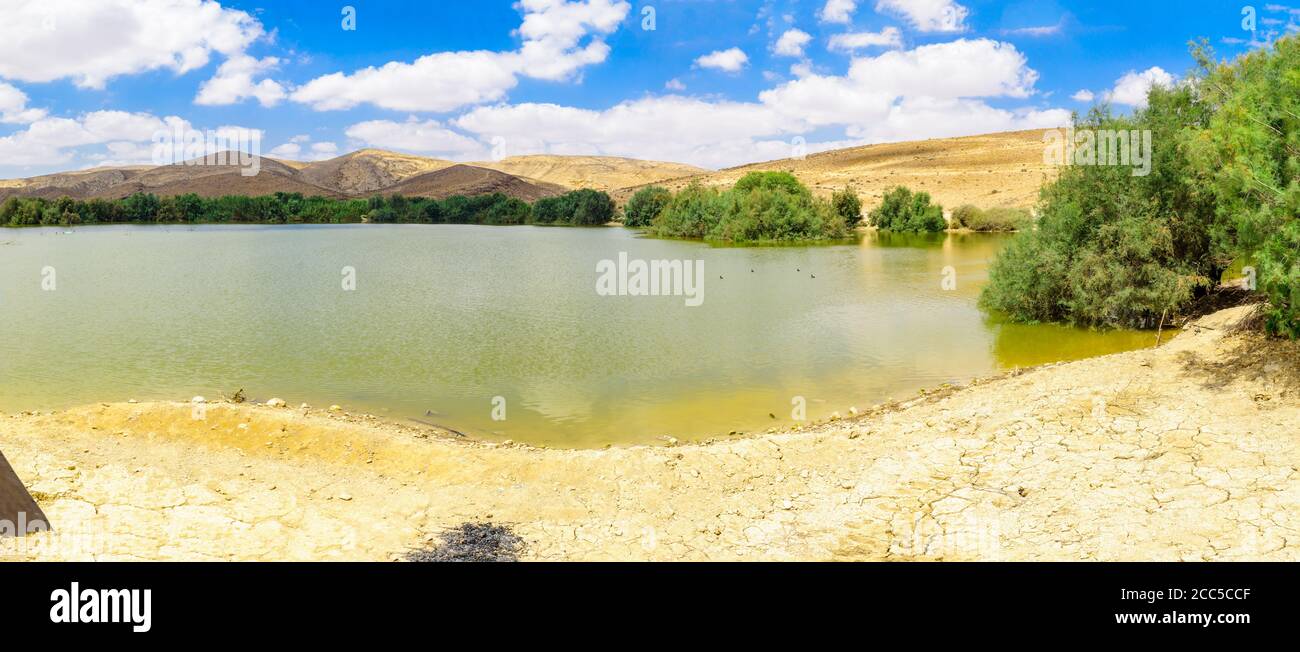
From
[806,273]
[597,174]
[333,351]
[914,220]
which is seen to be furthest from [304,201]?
[333,351]

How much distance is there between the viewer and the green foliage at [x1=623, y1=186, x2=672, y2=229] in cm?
8681

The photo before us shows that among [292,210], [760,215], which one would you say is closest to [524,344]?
[760,215]

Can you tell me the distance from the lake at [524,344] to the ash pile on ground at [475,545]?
13.9 feet

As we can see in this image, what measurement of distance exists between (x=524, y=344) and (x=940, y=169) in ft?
327

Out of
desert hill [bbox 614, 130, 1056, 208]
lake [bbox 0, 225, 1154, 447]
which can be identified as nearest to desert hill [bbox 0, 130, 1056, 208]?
desert hill [bbox 614, 130, 1056, 208]

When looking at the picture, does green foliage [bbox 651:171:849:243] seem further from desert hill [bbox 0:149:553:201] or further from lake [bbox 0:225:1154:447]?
desert hill [bbox 0:149:553:201]

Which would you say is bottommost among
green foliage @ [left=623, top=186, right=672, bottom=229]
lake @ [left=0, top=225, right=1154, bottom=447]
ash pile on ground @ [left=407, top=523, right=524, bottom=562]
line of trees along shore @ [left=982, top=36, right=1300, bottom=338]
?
ash pile on ground @ [left=407, top=523, right=524, bottom=562]

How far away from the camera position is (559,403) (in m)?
14.6

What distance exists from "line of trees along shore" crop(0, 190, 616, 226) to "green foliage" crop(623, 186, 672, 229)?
8905mm

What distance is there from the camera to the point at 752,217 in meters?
63.0

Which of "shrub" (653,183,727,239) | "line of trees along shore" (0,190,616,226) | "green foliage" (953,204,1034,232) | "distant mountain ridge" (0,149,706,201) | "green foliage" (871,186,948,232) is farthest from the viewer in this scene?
"distant mountain ridge" (0,149,706,201)

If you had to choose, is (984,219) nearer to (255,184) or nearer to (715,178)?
(715,178)

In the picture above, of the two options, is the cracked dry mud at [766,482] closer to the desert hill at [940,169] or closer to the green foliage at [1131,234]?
the green foliage at [1131,234]
